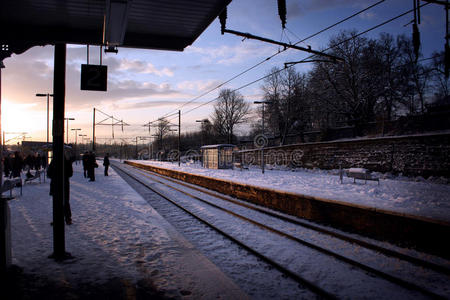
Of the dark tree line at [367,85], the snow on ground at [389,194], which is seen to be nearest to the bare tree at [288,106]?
the dark tree line at [367,85]

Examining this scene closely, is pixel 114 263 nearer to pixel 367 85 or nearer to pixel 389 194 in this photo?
pixel 389 194

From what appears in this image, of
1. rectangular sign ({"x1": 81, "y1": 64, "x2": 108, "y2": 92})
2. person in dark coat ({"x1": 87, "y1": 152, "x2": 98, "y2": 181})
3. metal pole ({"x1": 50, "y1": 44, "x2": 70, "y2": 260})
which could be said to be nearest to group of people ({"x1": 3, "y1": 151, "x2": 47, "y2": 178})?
person in dark coat ({"x1": 87, "y1": 152, "x2": 98, "y2": 181})

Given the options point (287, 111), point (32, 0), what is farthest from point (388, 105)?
point (32, 0)

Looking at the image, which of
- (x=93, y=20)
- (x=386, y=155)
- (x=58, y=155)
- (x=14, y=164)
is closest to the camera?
(x=58, y=155)

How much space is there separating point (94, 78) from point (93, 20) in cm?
106

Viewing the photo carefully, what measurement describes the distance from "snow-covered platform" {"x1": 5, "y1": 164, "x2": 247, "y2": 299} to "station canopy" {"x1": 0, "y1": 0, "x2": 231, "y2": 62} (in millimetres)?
3639

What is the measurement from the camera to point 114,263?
15.4ft

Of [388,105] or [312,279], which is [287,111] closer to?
[388,105]

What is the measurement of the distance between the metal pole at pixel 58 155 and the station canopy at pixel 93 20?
0.79 metres

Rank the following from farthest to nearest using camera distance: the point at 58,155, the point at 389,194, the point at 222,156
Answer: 1. the point at 222,156
2. the point at 389,194
3. the point at 58,155

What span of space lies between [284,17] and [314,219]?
5.43 metres

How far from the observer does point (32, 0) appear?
458 cm

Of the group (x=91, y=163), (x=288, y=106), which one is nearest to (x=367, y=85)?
(x=288, y=106)

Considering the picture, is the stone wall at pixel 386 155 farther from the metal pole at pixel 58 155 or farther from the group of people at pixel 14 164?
the group of people at pixel 14 164
